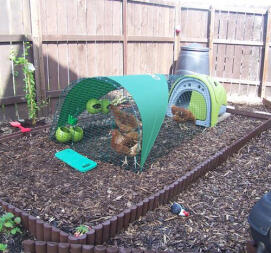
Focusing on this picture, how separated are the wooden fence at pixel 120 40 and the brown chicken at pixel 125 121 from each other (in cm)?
217

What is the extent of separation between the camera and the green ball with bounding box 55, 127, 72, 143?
15.0ft

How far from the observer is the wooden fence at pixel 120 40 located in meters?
5.43

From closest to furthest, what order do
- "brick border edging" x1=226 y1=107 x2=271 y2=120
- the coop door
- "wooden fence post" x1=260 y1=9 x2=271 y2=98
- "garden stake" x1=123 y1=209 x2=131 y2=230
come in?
1. "garden stake" x1=123 y1=209 x2=131 y2=230
2. the coop door
3. "brick border edging" x1=226 y1=107 x2=271 y2=120
4. "wooden fence post" x1=260 y1=9 x2=271 y2=98

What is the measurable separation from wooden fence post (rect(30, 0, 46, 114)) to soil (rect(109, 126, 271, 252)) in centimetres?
323

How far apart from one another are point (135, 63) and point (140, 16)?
1072 mm

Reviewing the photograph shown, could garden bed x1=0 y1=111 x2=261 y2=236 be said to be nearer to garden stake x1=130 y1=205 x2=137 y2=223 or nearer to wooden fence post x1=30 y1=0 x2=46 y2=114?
garden stake x1=130 y1=205 x2=137 y2=223

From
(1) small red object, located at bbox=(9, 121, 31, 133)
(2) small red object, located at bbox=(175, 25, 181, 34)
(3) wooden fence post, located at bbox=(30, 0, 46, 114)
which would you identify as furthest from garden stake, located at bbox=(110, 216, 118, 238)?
(2) small red object, located at bbox=(175, 25, 181, 34)

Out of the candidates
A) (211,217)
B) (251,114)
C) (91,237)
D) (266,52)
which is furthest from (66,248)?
(266,52)

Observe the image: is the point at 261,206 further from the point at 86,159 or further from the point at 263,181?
the point at 86,159

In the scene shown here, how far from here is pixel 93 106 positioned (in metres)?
4.64

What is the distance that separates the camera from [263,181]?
4.01 m

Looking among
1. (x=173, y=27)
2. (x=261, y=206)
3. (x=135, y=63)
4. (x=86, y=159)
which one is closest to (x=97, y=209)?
(x=86, y=159)

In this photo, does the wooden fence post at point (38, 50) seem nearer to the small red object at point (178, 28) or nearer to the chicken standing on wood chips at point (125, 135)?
the chicken standing on wood chips at point (125, 135)

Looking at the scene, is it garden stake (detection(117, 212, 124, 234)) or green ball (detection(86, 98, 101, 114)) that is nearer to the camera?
garden stake (detection(117, 212, 124, 234))
